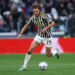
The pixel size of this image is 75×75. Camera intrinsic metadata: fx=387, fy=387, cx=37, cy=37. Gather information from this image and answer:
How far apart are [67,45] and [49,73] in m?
9.24

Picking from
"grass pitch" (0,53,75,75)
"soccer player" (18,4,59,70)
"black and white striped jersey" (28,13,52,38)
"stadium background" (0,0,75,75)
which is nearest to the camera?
"grass pitch" (0,53,75,75)

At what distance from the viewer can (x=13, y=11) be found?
22359 mm

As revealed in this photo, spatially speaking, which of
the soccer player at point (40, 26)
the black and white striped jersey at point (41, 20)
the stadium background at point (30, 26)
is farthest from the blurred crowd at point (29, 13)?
the black and white striped jersey at point (41, 20)

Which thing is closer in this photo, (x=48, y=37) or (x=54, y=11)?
(x=48, y=37)

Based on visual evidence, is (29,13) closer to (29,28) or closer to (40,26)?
(29,28)

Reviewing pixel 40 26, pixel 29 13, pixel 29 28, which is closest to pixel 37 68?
pixel 40 26

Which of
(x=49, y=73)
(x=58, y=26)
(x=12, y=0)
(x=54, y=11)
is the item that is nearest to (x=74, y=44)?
(x=58, y=26)

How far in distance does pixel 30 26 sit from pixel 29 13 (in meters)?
1.63

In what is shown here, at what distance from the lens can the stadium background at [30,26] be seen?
2067 centimetres

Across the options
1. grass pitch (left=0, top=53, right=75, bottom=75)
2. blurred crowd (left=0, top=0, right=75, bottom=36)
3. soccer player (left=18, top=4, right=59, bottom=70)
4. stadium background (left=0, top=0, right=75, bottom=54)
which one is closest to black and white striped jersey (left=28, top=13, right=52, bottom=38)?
soccer player (left=18, top=4, right=59, bottom=70)

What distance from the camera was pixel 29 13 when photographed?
2323 centimetres

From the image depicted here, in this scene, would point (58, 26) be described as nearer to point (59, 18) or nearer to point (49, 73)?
point (59, 18)

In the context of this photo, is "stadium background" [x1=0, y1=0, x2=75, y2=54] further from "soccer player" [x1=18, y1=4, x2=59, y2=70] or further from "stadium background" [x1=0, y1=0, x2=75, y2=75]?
"soccer player" [x1=18, y1=4, x2=59, y2=70]

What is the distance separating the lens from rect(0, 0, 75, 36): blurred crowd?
21797 millimetres
